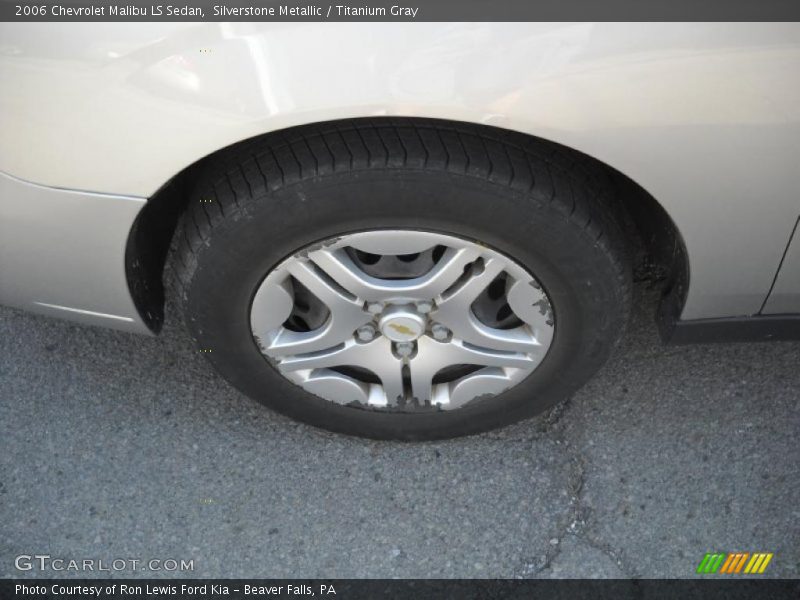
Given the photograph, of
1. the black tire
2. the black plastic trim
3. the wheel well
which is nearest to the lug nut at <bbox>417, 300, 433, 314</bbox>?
the black tire

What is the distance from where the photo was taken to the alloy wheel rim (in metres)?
1.76

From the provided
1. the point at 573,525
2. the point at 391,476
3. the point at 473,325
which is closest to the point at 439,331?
the point at 473,325

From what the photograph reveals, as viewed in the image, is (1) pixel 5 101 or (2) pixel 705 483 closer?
(1) pixel 5 101

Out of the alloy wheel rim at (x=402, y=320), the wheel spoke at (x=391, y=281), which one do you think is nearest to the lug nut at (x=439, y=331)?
the alloy wheel rim at (x=402, y=320)

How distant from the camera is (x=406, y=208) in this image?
5.42 feet

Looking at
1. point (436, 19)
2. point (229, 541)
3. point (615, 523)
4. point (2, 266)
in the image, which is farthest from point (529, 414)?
point (2, 266)

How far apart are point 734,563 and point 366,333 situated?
1006mm

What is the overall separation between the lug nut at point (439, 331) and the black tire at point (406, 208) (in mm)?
242

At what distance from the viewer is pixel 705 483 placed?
6.93 ft

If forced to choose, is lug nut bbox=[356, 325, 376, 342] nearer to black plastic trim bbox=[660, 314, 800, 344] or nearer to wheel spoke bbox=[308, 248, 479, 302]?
wheel spoke bbox=[308, 248, 479, 302]

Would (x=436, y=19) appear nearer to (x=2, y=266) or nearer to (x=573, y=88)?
(x=573, y=88)

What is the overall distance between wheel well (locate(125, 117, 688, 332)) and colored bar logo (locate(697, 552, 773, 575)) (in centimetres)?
56

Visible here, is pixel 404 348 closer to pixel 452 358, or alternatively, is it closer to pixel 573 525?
pixel 452 358

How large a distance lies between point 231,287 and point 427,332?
450mm
